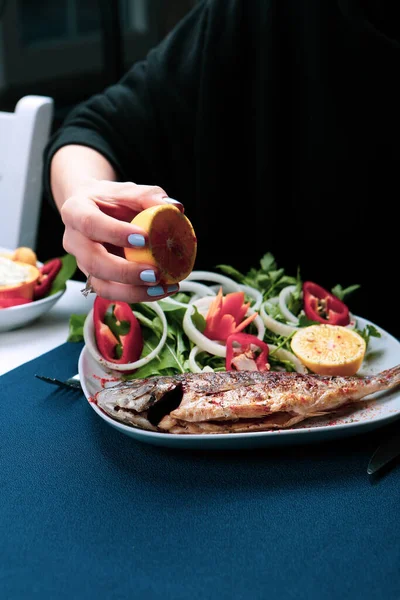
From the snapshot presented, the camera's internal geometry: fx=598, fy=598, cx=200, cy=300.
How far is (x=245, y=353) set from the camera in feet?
3.72

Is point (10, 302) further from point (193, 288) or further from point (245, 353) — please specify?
point (245, 353)

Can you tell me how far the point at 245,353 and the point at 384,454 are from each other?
33cm

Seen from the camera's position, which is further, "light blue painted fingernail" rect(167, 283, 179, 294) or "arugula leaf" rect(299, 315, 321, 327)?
"arugula leaf" rect(299, 315, 321, 327)

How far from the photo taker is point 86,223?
956mm

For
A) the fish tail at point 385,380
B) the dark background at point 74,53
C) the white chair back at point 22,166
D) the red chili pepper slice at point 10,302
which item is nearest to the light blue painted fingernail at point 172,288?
the fish tail at point 385,380

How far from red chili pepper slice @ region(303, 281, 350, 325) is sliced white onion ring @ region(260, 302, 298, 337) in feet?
0.28

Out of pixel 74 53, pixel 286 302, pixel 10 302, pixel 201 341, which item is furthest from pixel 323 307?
pixel 74 53

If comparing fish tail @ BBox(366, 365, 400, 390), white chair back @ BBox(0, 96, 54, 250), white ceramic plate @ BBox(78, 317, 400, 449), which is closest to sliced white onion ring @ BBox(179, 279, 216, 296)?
white ceramic plate @ BBox(78, 317, 400, 449)

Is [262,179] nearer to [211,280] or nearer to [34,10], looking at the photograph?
[211,280]

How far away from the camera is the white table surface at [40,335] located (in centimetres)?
127

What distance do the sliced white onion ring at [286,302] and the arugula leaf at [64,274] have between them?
500 mm

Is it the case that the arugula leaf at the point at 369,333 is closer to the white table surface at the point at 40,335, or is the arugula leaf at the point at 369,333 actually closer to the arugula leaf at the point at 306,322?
the arugula leaf at the point at 306,322

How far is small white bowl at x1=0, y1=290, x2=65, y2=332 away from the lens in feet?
4.28

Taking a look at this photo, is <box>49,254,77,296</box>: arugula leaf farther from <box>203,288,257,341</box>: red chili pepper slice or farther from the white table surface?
<box>203,288,257,341</box>: red chili pepper slice
